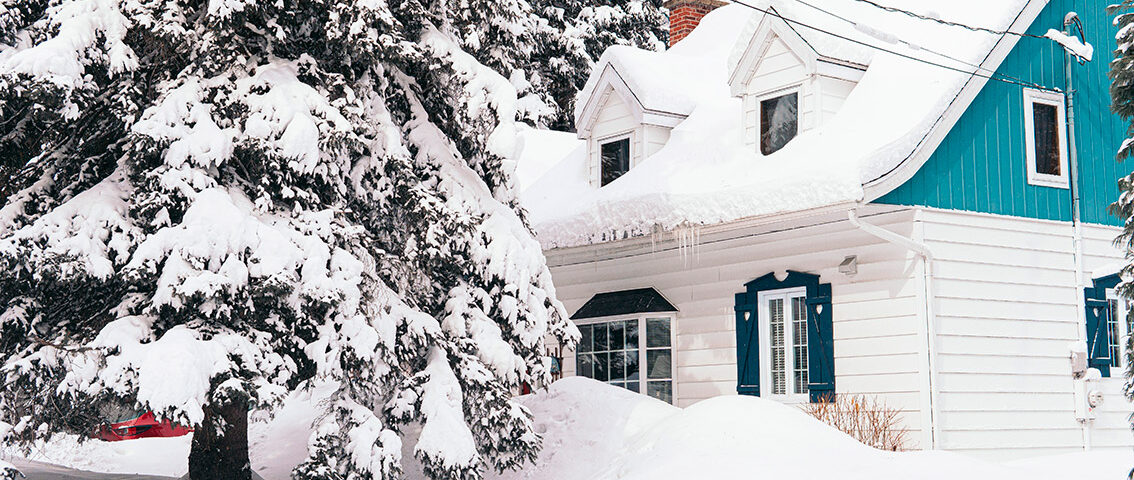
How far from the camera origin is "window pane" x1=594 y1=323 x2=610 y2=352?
18109 millimetres

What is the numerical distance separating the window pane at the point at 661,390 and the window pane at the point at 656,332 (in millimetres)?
530

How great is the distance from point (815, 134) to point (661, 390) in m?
4.36

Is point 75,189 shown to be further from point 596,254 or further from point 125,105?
point 596,254

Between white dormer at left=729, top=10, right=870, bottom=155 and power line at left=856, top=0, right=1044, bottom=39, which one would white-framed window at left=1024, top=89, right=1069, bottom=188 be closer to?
power line at left=856, top=0, right=1044, bottom=39

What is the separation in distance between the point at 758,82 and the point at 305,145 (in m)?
7.16

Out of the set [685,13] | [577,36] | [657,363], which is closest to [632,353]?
[657,363]

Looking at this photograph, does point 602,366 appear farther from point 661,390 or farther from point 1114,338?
Answer: point 1114,338

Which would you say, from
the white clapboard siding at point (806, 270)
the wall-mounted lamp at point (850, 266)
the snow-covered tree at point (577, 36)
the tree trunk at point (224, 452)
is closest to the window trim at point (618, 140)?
the white clapboard siding at point (806, 270)

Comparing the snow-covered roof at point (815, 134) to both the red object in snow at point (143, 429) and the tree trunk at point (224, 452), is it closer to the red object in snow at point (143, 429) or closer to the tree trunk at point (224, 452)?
the tree trunk at point (224, 452)

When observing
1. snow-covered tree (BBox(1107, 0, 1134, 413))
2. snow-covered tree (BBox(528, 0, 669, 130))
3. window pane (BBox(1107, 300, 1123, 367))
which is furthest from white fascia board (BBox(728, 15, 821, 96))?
snow-covered tree (BBox(528, 0, 669, 130))

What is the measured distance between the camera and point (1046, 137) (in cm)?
1520

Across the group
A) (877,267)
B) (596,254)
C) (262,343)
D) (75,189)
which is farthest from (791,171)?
(75,189)

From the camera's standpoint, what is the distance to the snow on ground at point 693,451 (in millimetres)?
11055

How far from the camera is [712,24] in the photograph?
810 inches
